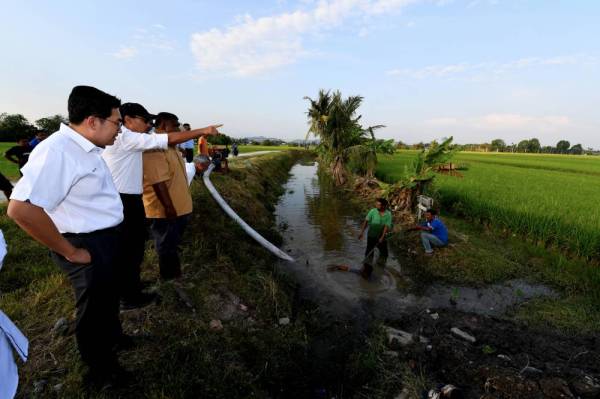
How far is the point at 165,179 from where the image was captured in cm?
339

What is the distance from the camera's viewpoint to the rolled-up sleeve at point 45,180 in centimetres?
164

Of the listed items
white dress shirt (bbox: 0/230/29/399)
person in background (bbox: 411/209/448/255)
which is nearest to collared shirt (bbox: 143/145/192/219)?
white dress shirt (bbox: 0/230/29/399)

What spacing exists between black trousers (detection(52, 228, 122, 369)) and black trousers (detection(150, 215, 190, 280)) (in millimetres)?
1427

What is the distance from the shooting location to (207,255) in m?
4.79

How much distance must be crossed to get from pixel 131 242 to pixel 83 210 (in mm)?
1322

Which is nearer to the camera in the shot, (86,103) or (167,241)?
(86,103)

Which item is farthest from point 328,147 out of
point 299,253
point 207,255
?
point 207,255

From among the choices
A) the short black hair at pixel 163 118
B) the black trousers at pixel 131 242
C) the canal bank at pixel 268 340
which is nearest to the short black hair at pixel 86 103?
the black trousers at pixel 131 242

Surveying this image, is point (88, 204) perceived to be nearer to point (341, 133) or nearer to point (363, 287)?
point (363, 287)

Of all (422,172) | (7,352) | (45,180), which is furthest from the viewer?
(422,172)

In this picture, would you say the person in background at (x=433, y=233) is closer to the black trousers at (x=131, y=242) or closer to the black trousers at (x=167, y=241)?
the black trousers at (x=167, y=241)

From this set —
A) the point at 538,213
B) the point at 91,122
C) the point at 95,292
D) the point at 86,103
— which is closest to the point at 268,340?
the point at 95,292

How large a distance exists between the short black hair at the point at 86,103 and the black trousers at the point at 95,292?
804mm

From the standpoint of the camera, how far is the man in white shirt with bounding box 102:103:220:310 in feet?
9.19
